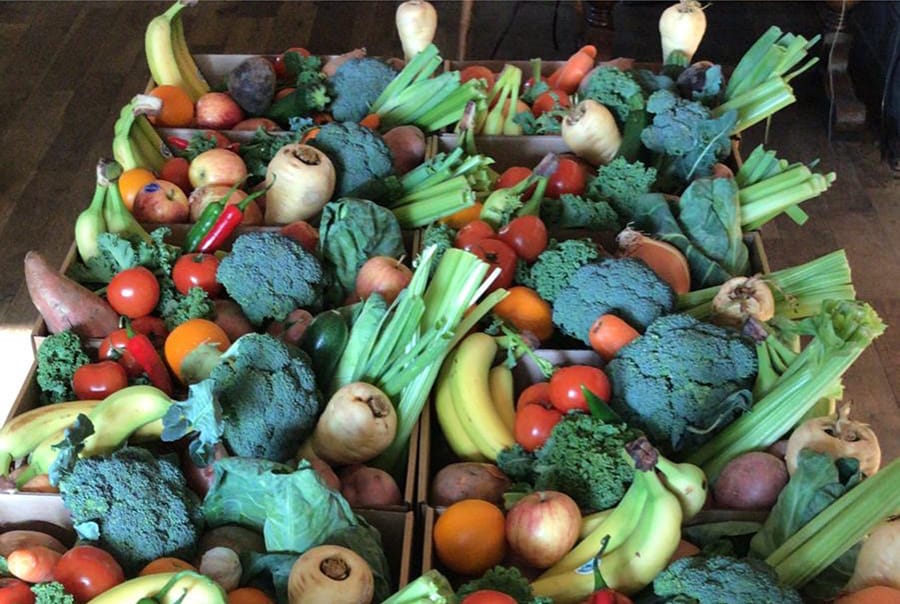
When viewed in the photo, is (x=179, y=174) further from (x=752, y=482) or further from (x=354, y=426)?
(x=752, y=482)

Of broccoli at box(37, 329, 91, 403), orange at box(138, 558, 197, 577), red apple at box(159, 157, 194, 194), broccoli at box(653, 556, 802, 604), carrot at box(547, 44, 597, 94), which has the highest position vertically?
carrot at box(547, 44, 597, 94)

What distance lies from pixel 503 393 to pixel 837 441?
0.49 meters

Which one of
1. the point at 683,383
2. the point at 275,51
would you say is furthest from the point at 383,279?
the point at 275,51

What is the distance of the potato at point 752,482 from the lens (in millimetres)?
1314

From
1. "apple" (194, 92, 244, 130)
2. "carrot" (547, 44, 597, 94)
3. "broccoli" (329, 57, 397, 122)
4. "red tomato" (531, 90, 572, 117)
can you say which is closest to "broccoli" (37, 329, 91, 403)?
"apple" (194, 92, 244, 130)

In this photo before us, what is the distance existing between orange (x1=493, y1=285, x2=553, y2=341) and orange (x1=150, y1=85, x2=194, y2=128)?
37.5 inches

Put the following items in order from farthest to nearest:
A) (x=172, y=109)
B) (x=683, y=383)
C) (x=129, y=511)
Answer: (x=172, y=109)
(x=683, y=383)
(x=129, y=511)

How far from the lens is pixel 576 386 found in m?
1.42

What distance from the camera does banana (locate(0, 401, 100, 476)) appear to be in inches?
52.6

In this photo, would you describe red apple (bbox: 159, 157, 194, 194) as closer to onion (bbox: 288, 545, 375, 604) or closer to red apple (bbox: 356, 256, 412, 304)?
red apple (bbox: 356, 256, 412, 304)

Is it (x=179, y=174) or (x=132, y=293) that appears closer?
(x=132, y=293)

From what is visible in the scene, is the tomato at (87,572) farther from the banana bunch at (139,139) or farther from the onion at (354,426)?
the banana bunch at (139,139)

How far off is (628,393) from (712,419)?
0.12 metres

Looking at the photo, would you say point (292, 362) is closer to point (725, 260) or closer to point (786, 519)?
point (786, 519)
